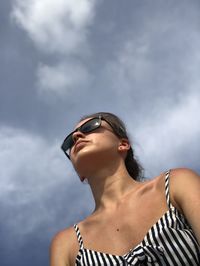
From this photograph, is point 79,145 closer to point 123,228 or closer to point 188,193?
point 123,228

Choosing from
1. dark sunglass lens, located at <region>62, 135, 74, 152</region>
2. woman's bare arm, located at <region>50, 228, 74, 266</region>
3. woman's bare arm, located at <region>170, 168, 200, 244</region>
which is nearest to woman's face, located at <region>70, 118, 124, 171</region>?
dark sunglass lens, located at <region>62, 135, 74, 152</region>

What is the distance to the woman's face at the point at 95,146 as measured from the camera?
504 centimetres

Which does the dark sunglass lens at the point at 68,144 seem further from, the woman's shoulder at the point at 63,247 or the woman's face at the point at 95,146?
the woman's shoulder at the point at 63,247

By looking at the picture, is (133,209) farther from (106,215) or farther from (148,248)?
(148,248)

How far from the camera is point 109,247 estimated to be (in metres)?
4.10

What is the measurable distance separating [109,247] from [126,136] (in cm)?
208

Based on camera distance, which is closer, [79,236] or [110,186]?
[79,236]

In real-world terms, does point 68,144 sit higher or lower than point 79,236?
higher

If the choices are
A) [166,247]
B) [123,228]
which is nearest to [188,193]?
[166,247]

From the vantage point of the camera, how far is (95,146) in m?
5.13

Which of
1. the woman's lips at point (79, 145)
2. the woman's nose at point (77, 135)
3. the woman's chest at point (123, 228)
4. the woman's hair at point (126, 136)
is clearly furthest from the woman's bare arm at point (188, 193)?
the woman's nose at point (77, 135)

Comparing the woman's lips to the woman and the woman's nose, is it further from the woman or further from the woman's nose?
the woman's nose

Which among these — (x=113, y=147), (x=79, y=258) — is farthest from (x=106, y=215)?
(x=113, y=147)

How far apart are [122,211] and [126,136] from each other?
61.9 inches
